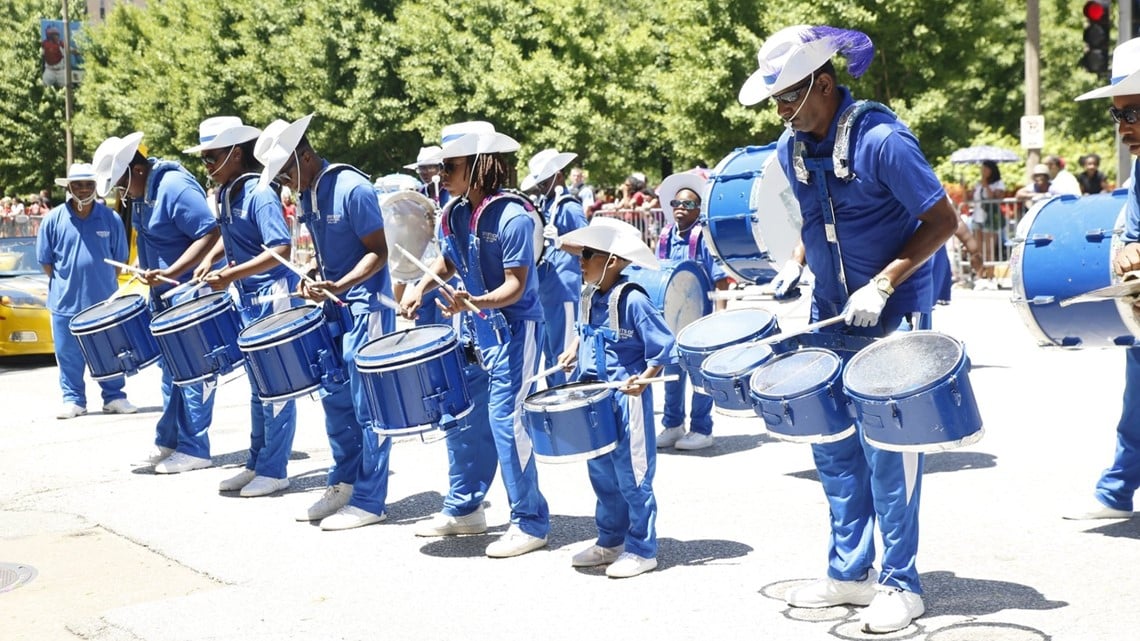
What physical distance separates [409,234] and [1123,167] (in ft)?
38.1

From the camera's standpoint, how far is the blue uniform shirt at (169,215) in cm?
940

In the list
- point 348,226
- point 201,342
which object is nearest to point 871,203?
point 348,226

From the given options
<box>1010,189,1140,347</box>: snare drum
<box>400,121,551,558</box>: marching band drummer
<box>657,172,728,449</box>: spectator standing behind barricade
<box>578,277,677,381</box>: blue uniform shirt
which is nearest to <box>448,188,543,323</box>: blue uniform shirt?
<box>400,121,551,558</box>: marching band drummer

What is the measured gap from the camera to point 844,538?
222 inches

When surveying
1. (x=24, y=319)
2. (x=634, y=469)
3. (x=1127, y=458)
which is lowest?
(x=24, y=319)

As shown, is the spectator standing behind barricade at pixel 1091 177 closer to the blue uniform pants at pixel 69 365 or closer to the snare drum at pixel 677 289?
the snare drum at pixel 677 289

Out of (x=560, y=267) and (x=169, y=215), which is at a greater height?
(x=169, y=215)

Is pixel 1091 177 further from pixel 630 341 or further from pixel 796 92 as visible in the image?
pixel 796 92

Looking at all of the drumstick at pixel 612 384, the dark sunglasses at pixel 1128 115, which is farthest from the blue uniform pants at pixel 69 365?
the dark sunglasses at pixel 1128 115

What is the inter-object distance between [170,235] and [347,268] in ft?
7.33

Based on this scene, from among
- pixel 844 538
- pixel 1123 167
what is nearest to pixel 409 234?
pixel 844 538

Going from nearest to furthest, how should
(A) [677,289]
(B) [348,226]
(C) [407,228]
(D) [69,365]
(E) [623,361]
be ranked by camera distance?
(E) [623,361], (B) [348,226], (C) [407,228], (A) [677,289], (D) [69,365]

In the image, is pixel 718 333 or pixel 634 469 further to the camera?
pixel 718 333

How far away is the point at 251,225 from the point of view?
8.62 meters
